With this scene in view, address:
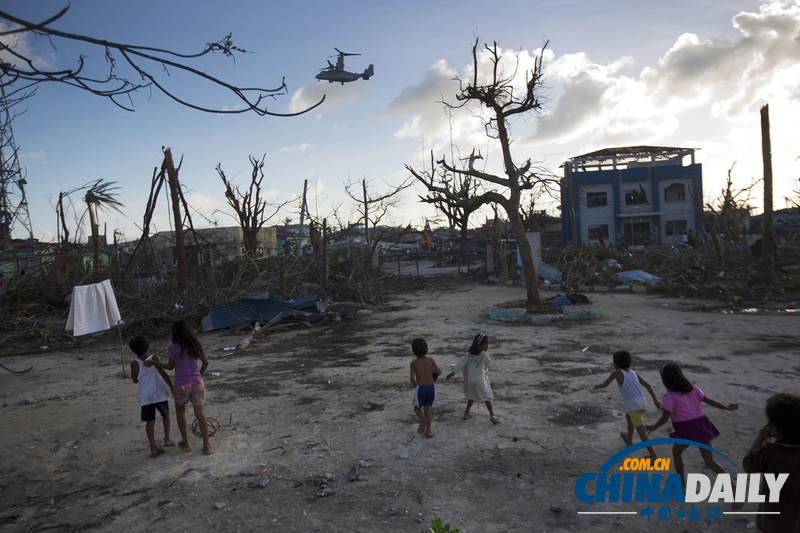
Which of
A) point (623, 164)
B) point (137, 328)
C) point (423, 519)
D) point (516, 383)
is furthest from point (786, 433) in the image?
point (623, 164)

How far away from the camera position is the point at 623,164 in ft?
124

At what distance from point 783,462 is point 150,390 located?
4740 millimetres

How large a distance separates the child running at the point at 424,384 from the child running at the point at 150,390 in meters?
2.37

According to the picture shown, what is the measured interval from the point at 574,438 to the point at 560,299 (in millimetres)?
8188

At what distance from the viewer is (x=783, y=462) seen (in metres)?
2.16

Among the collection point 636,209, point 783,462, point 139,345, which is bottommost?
point 783,462

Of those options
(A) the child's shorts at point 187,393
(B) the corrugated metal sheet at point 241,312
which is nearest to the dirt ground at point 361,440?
(A) the child's shorts at point 187,393

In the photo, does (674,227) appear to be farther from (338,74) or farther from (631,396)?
(338,74)

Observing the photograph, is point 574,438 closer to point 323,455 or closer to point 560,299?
point 323,455

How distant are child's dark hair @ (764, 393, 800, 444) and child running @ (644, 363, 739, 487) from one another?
3.35ft

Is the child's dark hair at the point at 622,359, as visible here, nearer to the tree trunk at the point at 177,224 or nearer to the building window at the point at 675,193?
the tree trunk at the point at 177,224

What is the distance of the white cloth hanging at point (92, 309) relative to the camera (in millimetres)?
6938

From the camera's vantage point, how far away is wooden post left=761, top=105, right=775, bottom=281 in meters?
13.5

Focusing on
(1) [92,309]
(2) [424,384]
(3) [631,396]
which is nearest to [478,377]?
(2) [424,384]
